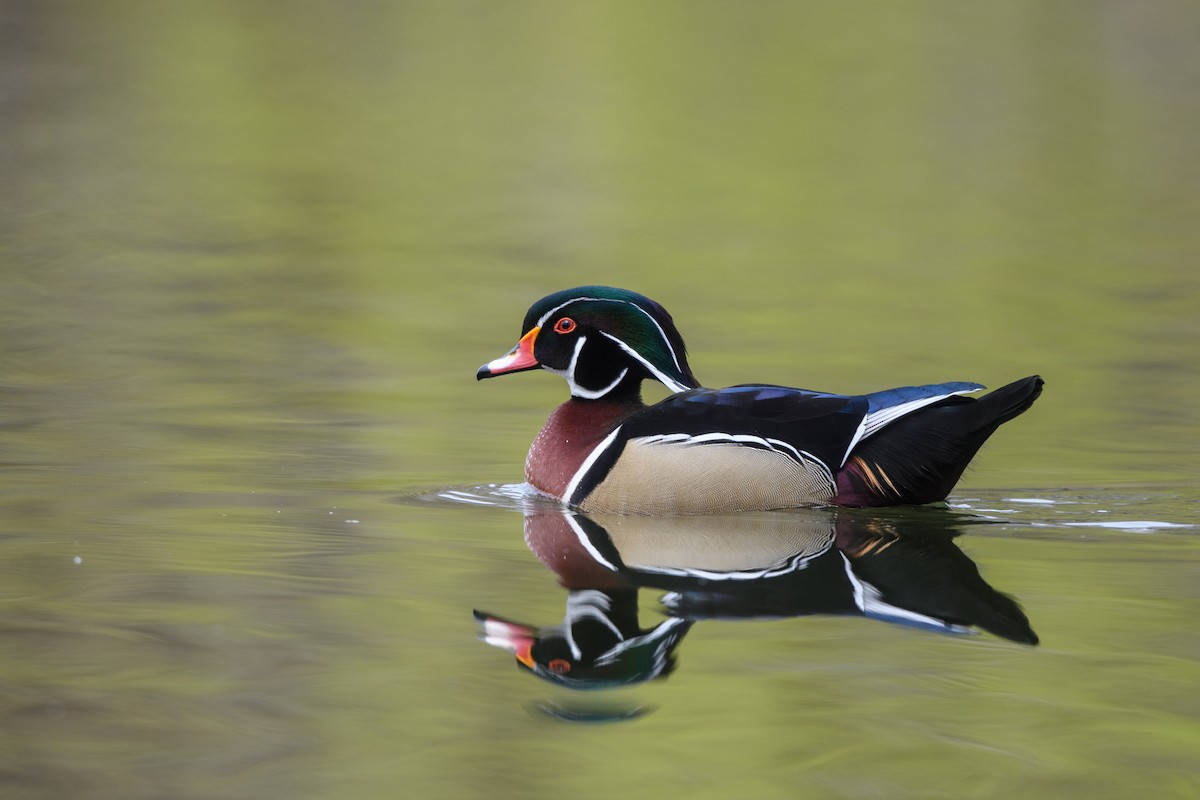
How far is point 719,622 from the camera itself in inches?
219

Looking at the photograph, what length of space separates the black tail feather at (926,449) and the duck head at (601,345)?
95cm

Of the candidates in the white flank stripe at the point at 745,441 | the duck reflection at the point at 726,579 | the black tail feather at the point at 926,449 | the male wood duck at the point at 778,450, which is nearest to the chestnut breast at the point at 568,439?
the male wood duck at the point at 778,450

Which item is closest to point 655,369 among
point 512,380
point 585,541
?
point 585,541

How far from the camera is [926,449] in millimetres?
7367

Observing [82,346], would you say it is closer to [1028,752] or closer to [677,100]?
[1028,752]

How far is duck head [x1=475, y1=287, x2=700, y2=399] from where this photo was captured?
Result: 805 cm

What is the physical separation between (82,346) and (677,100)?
61.5 ft

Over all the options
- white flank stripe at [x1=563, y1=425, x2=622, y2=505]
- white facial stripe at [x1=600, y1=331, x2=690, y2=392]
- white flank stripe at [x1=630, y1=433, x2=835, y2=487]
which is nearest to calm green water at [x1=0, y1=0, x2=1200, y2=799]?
white flank stripe at [x1=563, y1=425, x2=622, y2=505]

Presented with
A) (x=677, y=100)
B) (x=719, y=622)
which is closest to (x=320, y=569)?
(x=719, y=622)

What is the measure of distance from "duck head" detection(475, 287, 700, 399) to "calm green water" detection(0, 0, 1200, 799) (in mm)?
670

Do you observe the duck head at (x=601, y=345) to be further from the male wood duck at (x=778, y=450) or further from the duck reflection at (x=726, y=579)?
the duck reflection at (x=726, y=579)

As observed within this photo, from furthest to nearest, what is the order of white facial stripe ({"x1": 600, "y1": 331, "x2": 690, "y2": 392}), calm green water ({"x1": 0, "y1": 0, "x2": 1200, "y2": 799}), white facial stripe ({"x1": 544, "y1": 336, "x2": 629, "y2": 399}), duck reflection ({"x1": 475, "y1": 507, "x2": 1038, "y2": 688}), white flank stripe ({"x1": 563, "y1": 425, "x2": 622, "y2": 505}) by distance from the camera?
white facial stripe ({"x1": 544, "y1": 336, "x2": 629, "y2": 399}), white facial stripe ({"x1": 600, "y1": 331, "x2": 690, "y2": 392}), white flank stripe ({"x1": 563, "y1": 425, "x2": 622, "y2": 505}), duck reflection ({"x1": 475, "y1": 507, "x2": 1038, "y2": 688}), calm green water ({"x1": 0, "y1": 0, "x2": 1200, "y2": 799})

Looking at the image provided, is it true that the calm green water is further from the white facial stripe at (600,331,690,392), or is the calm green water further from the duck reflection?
the white facial stripe at (600,331,690,392)

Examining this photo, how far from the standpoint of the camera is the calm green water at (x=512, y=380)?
4484 millimetres
